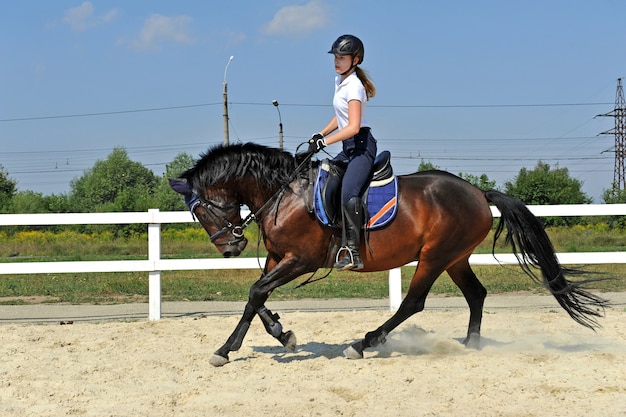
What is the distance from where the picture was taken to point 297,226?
20.9 ft

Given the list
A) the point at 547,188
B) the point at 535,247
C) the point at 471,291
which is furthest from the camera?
the point at 547,188

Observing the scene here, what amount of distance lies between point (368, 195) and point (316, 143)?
2.30 ft

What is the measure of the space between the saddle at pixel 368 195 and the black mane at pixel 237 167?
365 mm

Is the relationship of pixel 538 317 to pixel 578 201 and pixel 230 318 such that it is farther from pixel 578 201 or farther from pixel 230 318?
pixel 578 201

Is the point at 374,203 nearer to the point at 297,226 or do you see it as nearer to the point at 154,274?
the point at 297,226

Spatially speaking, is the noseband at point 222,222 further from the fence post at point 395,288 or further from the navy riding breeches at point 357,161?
the fence post at point 395,288

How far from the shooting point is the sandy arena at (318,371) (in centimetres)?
483

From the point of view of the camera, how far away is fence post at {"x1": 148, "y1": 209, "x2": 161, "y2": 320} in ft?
30.5

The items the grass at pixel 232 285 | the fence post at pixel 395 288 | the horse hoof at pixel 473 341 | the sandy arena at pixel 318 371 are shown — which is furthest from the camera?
the grass at pixel 232 285

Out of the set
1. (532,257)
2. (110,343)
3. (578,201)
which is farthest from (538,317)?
(578,201)

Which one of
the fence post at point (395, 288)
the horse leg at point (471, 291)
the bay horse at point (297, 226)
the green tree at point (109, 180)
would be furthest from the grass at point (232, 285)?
the green tree at point (109, 180)

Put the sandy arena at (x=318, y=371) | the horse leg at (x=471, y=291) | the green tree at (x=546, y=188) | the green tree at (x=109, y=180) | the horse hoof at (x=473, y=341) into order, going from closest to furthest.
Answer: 1. the sandy arena at (x=318, y=371)
2. the horse hoof at (x=473, y=341)
3. the horse leg at (x=471, y=291)
4. the green tree at (x=546, y=188)
5. the green tree at (x=109, y=180)

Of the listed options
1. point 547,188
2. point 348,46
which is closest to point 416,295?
point 348,46

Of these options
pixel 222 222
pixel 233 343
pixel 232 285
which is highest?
pixel 222 222
